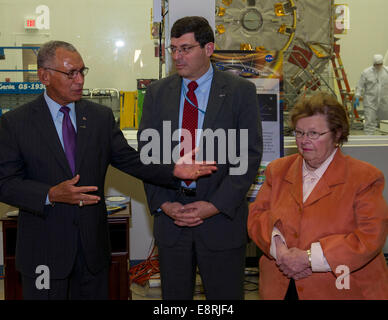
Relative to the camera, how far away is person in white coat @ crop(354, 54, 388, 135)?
7.57 meters

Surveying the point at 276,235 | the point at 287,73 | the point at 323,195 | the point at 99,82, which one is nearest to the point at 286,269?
the point at 276,235

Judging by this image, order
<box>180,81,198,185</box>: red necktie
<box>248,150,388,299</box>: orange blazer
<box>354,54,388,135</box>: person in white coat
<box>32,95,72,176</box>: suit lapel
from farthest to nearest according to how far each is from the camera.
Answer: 1. <box>354,54,388,135</box>: person in white coat
2. <box>180,81,198,185</box>: red necktie
3. <box>32,95,72,176</box>: suit lapel
4. <box>248,150,388,299</box>: orange blazer

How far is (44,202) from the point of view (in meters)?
2.01

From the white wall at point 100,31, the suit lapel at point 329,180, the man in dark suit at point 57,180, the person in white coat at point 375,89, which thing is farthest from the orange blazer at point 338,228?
the person in white coat at point 375,89

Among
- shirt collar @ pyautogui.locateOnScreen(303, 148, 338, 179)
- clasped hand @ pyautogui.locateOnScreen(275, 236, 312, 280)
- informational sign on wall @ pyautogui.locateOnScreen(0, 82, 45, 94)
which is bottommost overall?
clasped hand @ pyautogui.locateOnScreen(275, 236, 312, 280)

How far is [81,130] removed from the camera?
7.10ft

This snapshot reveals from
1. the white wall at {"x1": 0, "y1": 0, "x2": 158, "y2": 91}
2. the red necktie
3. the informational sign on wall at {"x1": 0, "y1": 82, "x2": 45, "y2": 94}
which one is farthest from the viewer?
the white wall at {"x1": 0, "y1": 0, "x2": 158, "y2": 91}

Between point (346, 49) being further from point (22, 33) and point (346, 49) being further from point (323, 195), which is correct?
point (323, 195)

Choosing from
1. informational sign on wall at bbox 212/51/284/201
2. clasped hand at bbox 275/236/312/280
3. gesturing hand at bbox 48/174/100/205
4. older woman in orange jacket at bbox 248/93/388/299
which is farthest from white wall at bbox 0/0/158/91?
clasped hand at bbox 275/236/312/280

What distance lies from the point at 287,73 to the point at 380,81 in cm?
355

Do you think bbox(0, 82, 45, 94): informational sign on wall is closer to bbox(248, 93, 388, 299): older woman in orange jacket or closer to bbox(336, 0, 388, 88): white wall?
bbox(248, 93, 388, 299): older woman in orange jacket

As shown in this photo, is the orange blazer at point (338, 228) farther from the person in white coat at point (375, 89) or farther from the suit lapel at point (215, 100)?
the person in white coat at point (375, 89)

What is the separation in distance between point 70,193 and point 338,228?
1.08m

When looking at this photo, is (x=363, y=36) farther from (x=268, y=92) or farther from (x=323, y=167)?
(x=323, y=167)
